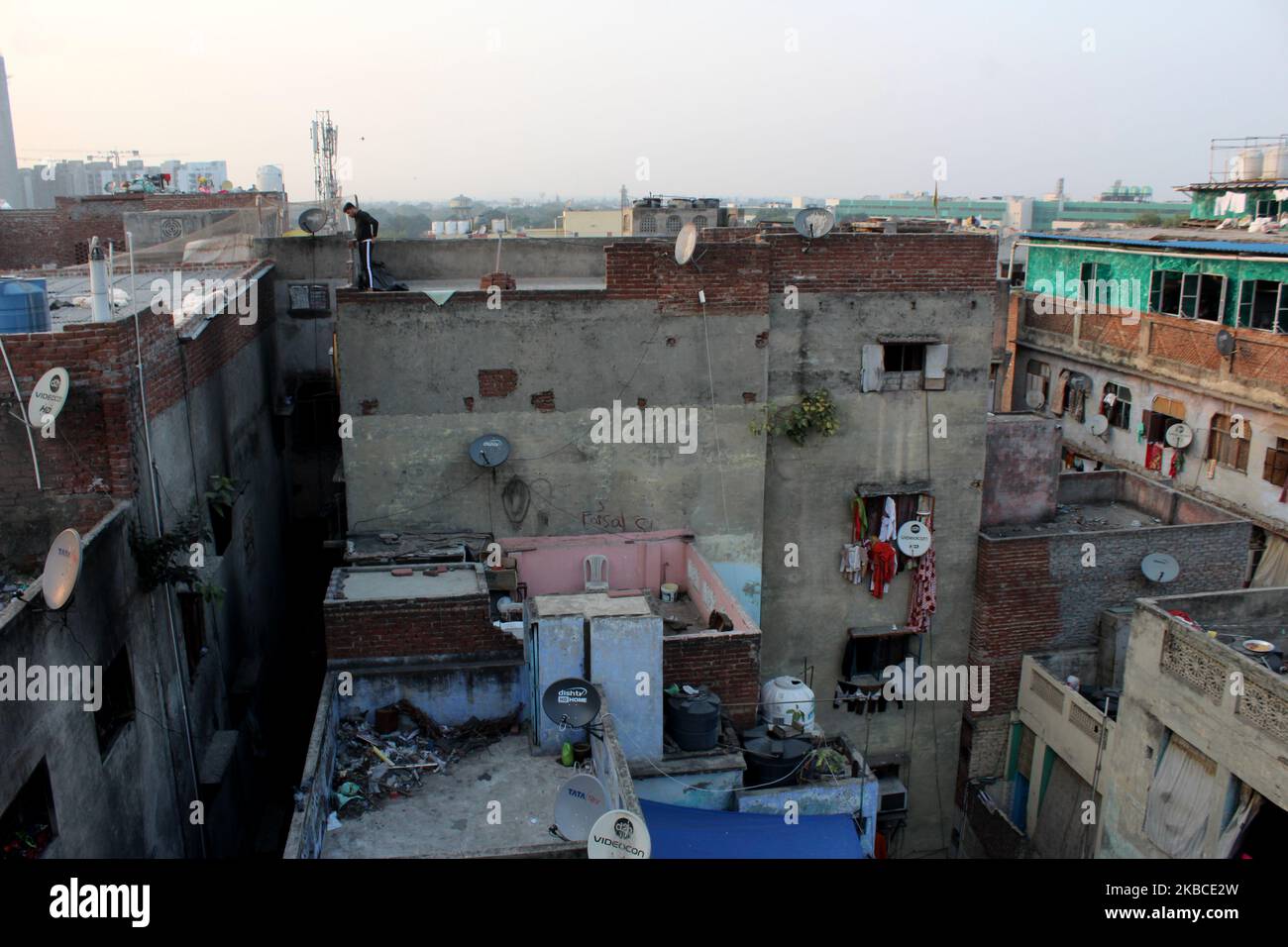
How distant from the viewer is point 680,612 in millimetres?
14086

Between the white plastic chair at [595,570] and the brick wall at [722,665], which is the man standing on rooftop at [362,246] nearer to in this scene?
the white plastic chair at [595,570]

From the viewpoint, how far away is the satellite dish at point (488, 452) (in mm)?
14484

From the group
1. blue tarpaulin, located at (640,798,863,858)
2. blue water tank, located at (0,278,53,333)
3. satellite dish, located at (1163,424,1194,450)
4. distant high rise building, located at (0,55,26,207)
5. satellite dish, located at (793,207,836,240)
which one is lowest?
blue tarpaulin, located at (640,798,863,858)

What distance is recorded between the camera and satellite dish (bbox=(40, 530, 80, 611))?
7.22 meters

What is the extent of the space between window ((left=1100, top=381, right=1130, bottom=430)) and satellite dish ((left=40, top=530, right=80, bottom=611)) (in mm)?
26268

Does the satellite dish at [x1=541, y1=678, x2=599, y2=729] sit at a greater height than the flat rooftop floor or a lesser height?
greater

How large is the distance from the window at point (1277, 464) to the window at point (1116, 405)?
5.10 metres

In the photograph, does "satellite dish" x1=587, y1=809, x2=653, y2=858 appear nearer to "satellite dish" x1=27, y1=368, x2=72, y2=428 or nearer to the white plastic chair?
"satellite dish" x1=27, y1=368, x2=72, y2=428

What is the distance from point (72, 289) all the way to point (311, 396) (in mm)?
4415

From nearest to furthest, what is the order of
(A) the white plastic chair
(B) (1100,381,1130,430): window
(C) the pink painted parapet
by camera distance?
(C) the pink painted parapet, (A) the white plastic chair, (B) (1100,381,1130,430): window

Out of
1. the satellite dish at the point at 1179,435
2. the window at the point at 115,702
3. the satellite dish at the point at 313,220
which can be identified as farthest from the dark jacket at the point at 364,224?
the satellite dish at the point at 1179,435

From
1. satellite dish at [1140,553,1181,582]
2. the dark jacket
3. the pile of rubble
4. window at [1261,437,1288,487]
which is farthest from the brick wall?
window at [1261,437,1288,487]

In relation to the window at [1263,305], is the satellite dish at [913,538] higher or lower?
lower

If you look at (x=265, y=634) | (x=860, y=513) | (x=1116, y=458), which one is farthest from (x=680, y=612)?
(x=1116, y=458)
